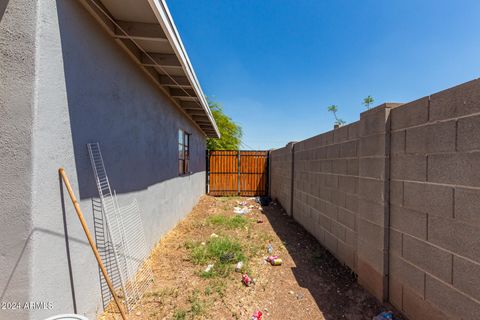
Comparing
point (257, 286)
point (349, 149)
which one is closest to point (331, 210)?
point (349, 149)

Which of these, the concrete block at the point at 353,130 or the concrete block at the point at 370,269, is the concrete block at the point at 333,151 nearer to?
the concrete block at the point at 353,130

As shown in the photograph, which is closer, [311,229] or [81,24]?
[81,24]

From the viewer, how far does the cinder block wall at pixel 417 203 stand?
157 centimetres

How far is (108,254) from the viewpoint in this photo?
8.23 ft

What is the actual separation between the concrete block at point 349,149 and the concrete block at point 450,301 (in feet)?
5.51

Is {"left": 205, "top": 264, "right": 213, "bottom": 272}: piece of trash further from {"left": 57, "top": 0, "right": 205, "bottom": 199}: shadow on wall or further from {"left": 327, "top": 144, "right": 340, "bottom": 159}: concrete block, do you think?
{"left": 327, "top": 144, "right": 340, "bottom": 159}: concrete block

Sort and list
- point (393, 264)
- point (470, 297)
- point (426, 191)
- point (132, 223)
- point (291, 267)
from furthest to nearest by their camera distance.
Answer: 1. point (291, 267)
2. point (132, 223)
3. point (393, 264)
4. point (426, 191)
5. point (470, 297)

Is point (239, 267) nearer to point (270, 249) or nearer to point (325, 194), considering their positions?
point (270, 249)

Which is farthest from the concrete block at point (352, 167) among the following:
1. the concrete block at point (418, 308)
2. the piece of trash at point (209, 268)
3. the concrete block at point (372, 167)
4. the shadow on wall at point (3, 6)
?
the shadow on wall at point (3, 6)

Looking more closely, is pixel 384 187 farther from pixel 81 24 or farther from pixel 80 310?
pixel 81 24

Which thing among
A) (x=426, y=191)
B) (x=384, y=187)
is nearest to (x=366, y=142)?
(x=384, y=187)

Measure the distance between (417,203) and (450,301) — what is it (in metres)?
0.76

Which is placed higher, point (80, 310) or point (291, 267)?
point (80, 310)

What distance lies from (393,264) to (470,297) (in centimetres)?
74
